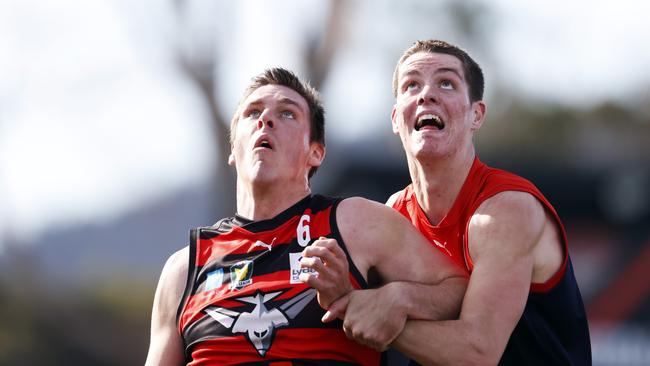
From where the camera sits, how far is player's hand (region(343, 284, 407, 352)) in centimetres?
487

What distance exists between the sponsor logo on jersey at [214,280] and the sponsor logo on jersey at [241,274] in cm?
6

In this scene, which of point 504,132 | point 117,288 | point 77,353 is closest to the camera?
point 77,353

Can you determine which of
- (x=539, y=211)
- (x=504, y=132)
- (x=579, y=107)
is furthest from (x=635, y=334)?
(x=504, y=132)

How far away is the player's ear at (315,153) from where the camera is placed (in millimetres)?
5871

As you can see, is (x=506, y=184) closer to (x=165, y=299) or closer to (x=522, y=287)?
(x=522, y=287)

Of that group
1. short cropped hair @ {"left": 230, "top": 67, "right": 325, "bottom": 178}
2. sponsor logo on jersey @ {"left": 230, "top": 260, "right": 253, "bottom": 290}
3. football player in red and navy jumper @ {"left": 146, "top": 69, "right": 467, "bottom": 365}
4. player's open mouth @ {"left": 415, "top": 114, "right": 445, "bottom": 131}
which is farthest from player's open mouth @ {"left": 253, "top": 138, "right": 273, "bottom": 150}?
player's open mouth @ {"left": 415, "top": 114, "right": 445, "bottom": 131}

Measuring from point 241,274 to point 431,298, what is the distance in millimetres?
894

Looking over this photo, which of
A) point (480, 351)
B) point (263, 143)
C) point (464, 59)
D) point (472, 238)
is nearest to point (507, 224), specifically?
point (472, 238)

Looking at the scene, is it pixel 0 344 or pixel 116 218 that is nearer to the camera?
pixel 0 344

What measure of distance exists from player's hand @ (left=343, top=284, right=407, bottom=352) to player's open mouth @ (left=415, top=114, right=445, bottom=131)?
111 centimetres

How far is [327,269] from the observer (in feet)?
15.9

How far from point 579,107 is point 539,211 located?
18.0 m

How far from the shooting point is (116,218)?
747 inches

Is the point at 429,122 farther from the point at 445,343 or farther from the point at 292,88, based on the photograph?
the point at 445,343
